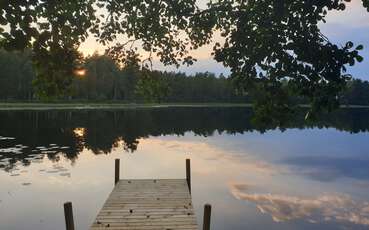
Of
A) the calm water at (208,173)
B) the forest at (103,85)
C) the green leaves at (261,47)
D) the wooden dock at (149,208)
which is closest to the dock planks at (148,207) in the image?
the wooden dock at (149,208)

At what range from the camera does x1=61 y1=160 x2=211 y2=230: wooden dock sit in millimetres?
16188

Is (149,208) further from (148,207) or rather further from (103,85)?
(103,85)

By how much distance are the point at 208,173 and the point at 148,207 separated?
15959mm

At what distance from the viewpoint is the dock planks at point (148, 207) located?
1633 centimetres

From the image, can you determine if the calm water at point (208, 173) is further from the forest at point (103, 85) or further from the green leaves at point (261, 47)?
the forest at point (103, 85)

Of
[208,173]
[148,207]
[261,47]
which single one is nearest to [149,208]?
[148,207]

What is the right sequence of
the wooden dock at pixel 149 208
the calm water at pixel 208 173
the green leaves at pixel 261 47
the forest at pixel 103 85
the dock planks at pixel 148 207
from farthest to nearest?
1. the forest at pixel 103 85
2. the calm water at pixel 208 173
3. the dock planks at pixel 148 207
4. the wooden dock at pixel 149 208
5. the green leaves at pixel 261 47

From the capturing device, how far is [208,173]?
34.6 metres

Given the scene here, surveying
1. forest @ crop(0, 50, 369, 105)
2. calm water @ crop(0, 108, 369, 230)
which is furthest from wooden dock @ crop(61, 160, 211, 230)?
forest @ crop(0, 50, 369, 105)

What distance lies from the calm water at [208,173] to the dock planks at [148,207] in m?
2.13

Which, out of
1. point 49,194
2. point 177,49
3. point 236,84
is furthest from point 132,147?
point 236,84

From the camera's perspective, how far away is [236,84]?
920cm

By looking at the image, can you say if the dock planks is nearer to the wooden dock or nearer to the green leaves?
the wooden dock

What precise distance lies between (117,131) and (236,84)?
54.1 metres
